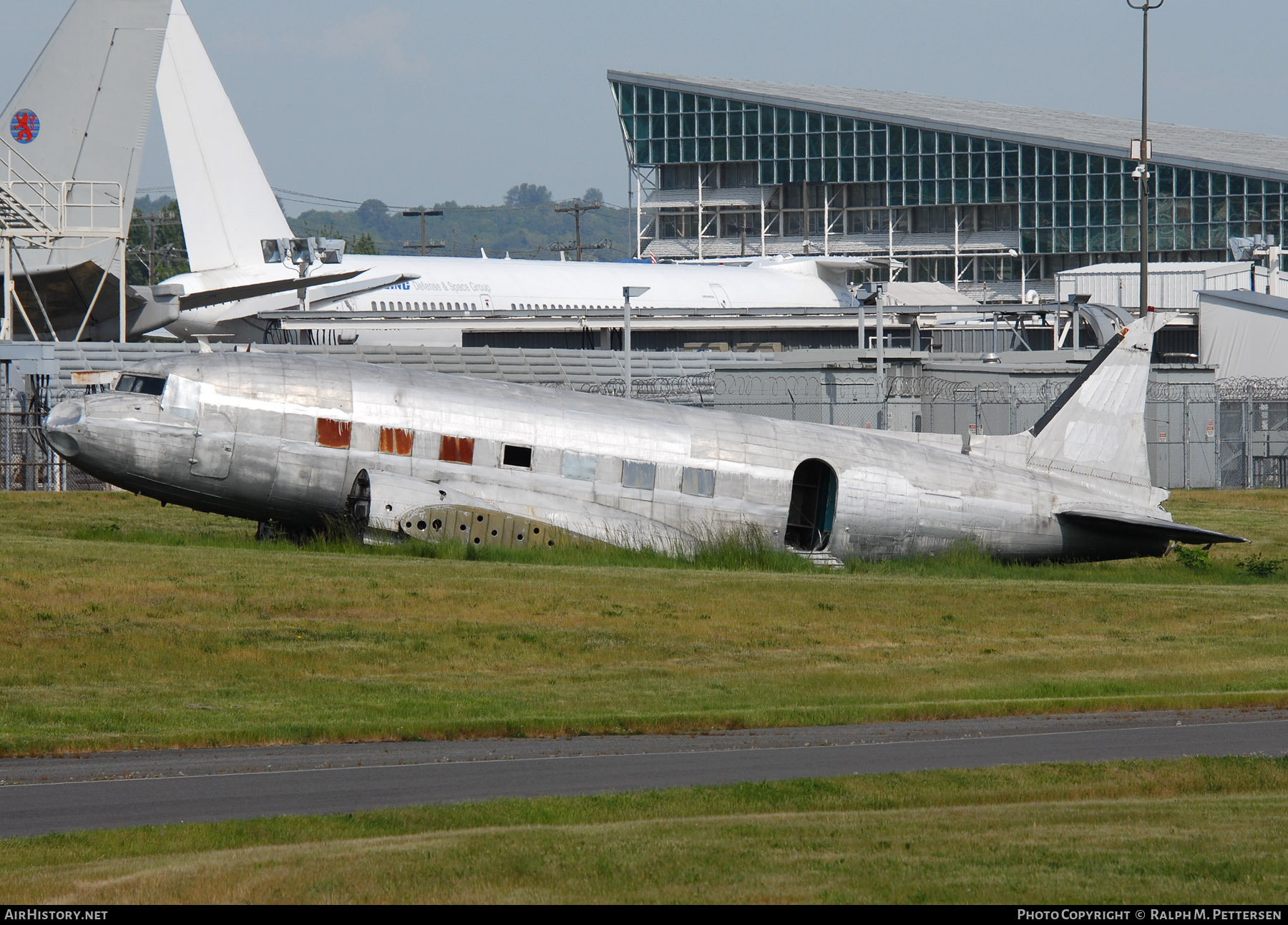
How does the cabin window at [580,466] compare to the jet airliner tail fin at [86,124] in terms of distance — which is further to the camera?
the jet airliner tail fin at [86,124]

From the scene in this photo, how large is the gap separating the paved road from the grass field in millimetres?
689

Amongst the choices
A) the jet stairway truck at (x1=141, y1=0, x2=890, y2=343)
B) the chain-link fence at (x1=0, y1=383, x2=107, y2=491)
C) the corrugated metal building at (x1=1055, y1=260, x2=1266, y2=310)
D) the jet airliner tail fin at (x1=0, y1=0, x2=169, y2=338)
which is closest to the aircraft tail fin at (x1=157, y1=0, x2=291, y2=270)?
the jet stairway truck at (x1=141, y1=0, x2=890, y2=343)

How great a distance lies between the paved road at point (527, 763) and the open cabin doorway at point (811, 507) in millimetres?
12085

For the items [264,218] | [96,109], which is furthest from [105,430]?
[264,218]

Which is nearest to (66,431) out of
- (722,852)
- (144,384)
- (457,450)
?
(144,384)

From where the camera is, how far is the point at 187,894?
863 centimetres

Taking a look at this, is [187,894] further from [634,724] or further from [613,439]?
[613,439]

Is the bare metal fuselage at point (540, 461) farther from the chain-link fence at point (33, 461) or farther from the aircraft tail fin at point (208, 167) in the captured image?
the aircraft tail fin at point (208, 167)

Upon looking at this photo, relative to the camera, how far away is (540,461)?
27578mm

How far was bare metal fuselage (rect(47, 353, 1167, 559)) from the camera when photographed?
85.2 feet

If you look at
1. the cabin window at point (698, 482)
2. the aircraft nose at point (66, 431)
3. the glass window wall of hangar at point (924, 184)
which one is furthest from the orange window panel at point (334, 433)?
the glass window wall of hangar at point (924, 184)

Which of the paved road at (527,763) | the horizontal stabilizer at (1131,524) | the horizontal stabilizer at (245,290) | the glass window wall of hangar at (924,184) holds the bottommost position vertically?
the paved road at (527,763)

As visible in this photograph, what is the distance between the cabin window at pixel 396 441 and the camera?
26734 mm

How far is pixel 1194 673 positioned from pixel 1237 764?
23.8ft
